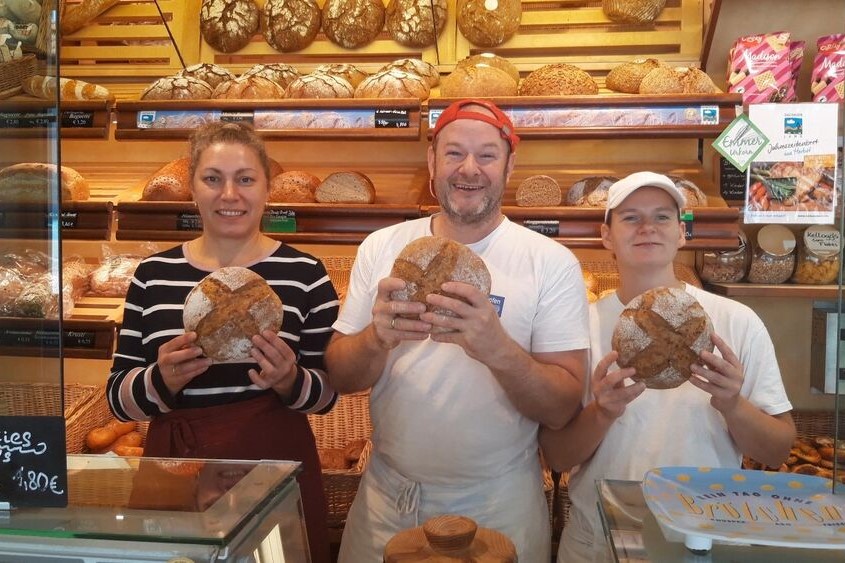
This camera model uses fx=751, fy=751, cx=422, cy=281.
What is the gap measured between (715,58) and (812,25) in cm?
39

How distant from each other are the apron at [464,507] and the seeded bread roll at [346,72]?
173cm

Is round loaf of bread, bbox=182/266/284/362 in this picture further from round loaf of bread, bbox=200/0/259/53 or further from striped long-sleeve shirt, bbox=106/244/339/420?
round loaf of bread, bbox=200/0/259/53

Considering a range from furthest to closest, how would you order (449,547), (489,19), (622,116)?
(489,19) → (622,116) → (449,547)

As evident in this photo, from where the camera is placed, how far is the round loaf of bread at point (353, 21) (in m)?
3.31

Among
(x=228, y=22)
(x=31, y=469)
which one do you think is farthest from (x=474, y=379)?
(x=228, y=22)

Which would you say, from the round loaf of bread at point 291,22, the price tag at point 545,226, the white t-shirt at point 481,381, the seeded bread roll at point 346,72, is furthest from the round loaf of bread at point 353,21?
the white t-shirt at point 481,381

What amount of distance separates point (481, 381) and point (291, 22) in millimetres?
2228

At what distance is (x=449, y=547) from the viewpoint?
971 mm

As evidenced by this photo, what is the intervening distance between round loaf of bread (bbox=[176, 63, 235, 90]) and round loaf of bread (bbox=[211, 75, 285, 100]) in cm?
9

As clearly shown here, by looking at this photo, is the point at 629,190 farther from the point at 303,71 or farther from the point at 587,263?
the point at 303,71

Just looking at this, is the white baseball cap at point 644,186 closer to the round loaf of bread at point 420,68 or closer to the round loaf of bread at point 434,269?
the round loaf of bread at point 434,269

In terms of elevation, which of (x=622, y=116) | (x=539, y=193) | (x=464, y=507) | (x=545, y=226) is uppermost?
(x=622, y=116)

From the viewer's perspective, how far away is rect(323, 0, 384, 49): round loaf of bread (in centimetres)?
331

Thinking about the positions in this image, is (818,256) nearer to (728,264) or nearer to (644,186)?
(728,264)
